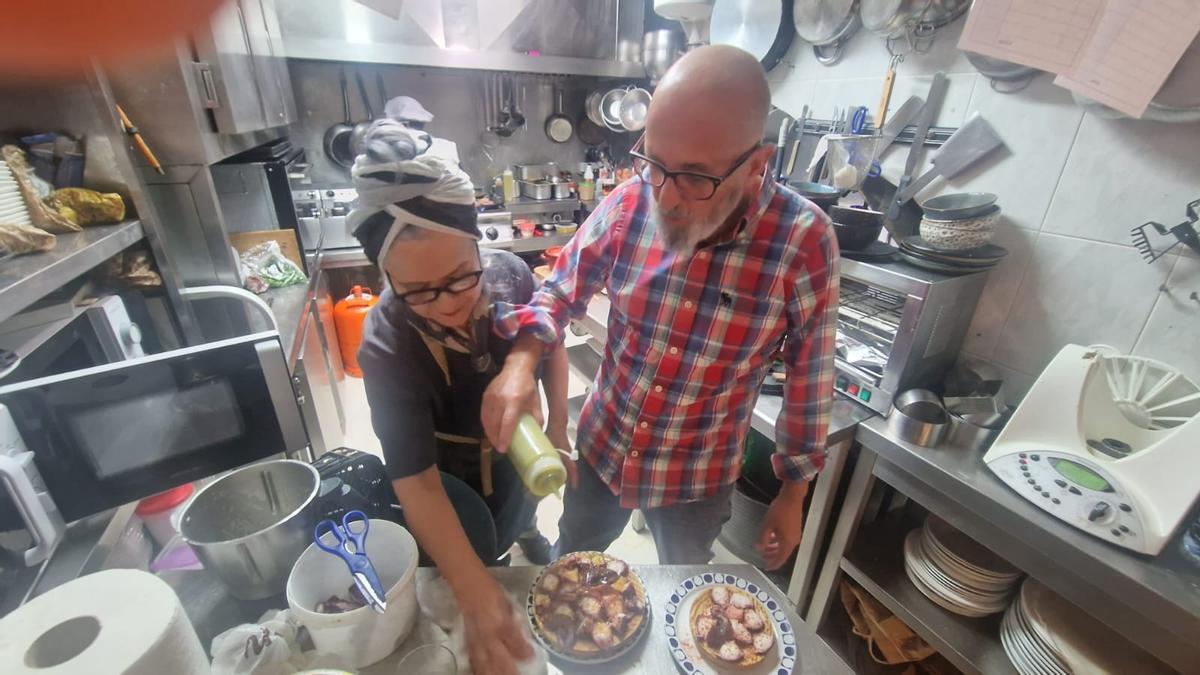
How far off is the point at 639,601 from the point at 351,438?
6.69 feet

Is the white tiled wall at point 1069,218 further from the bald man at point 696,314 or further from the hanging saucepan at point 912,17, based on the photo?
the bald man at point 696,314

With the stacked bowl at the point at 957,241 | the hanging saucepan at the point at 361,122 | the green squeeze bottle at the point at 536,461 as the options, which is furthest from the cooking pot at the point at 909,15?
A: the hanging saucepan at the point at 361,122

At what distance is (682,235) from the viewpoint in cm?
101

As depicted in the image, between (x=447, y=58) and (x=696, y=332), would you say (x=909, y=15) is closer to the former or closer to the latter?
(x=696, y=332)

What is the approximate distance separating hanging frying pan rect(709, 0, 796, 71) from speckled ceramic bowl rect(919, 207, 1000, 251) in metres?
0.94

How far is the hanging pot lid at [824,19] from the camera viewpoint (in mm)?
1631

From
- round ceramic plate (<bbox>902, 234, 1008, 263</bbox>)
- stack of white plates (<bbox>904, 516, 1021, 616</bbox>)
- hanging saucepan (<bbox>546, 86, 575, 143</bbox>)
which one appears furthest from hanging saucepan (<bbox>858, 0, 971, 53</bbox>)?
hanging saucepan (<bbox>546, 86, 575, 143</bbox>)

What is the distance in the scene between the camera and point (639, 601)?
79cm

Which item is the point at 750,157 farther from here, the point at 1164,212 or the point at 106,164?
the point at 106,164

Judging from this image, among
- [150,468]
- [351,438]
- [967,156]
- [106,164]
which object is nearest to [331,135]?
[351,438]

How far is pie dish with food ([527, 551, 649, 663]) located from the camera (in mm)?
729

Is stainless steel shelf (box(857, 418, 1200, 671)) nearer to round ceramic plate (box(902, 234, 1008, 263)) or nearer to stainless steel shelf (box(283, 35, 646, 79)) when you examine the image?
round ceramic plate (box(902, 234, 1008, 263))

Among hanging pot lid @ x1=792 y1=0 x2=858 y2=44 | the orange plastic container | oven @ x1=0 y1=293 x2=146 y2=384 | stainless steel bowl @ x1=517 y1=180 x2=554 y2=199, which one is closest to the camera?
oven @ x1=0 y1=293 x2=146 y2=384

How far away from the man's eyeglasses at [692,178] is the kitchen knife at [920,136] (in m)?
0.87
